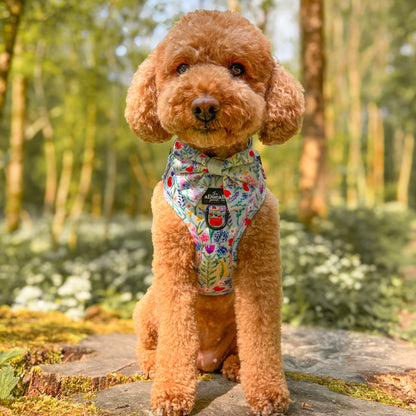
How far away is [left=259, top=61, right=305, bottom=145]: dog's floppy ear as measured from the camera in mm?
1939

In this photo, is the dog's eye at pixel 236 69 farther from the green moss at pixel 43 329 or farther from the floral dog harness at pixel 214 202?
the green moss at pixel 43 329

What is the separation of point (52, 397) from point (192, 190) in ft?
4.14

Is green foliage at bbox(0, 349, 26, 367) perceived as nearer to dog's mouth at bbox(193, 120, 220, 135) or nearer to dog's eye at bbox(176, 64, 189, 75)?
dog's mouth at bbox(193, 120, 220, 135)

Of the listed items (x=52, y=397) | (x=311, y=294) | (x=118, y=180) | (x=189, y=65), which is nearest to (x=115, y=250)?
(x=311, y=294)

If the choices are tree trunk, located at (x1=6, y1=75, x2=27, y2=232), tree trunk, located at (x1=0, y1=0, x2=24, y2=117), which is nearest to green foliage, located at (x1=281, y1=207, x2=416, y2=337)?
tree trunk, located at (x1=0, y1=0, x2=24, y2=117)

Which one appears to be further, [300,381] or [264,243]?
[300,381]

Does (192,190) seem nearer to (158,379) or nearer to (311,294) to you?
(158,379)

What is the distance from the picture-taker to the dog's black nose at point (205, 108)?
5.50ft

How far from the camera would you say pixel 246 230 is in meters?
2.01

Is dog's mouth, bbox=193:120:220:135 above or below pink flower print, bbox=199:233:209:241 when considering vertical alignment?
above

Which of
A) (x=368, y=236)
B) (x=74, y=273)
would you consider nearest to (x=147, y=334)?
(x=74, y=273)

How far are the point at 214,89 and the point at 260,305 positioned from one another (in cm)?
103

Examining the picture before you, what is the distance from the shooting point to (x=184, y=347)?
77.1 inches

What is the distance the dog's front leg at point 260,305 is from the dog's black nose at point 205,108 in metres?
0.58
